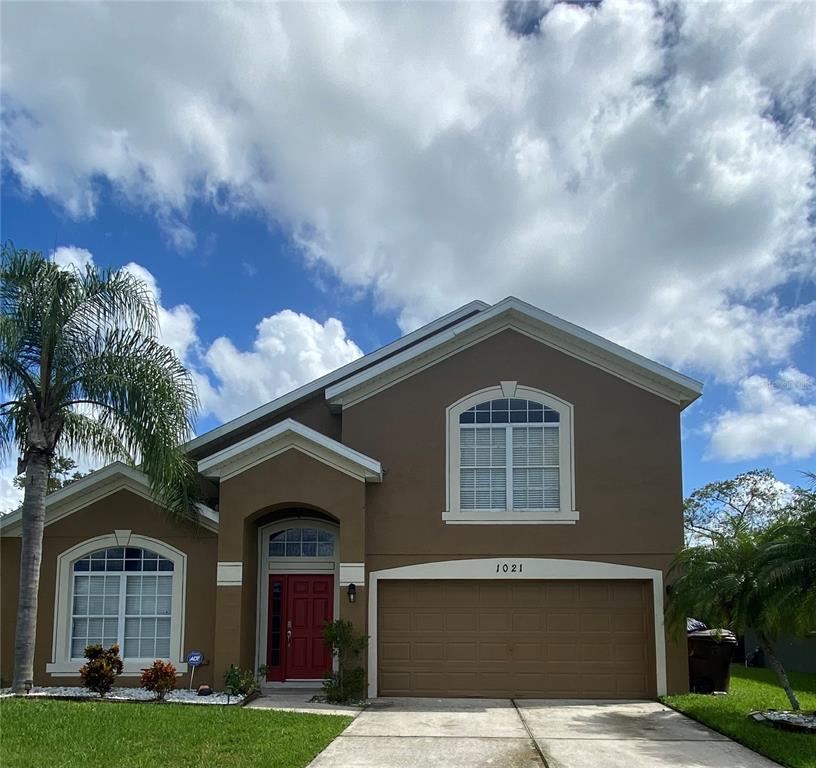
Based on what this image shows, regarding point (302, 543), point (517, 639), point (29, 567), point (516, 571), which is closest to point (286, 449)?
point (302, 543)

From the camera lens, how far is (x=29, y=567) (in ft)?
46.9

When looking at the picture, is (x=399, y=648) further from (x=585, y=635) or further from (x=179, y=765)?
(x=179, y=765)

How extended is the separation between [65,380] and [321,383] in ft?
17.9

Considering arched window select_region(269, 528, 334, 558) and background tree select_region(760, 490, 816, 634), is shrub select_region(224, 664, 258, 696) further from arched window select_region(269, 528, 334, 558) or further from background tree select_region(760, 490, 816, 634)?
background tree select_region(760, 490, 816, 634)

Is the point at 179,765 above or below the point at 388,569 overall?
below

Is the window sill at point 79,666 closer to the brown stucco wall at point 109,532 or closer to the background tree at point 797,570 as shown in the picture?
the brown stucco wall at point 109,532

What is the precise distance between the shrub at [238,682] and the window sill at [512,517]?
442 centimetres

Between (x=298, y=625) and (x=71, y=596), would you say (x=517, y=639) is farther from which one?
(x=71, y=596)

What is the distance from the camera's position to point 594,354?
16.8 metres

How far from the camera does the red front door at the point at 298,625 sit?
16.5 meters

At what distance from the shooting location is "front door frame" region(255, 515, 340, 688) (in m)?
16.7

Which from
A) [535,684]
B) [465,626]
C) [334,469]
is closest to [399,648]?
[465,626]

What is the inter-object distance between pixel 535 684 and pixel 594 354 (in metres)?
6.20

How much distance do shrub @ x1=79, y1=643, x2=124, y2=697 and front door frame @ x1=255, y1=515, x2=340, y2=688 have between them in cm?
290
